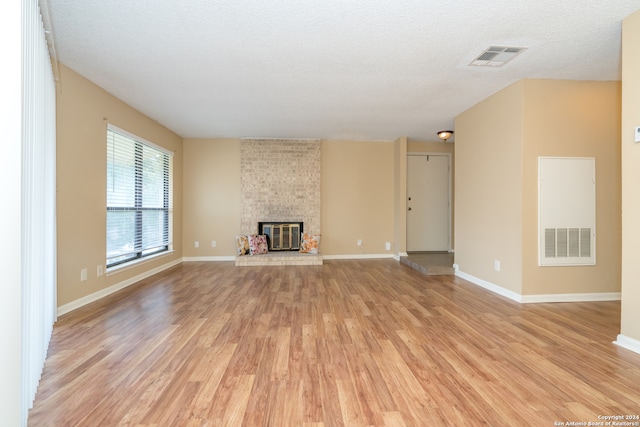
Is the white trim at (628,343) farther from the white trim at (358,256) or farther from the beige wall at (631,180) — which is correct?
the white trim at (358,256)

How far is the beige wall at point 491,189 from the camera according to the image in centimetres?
355

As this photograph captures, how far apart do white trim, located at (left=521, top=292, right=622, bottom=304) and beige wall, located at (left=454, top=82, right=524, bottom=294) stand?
0.17 metres

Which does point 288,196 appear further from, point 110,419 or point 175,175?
point 110,419

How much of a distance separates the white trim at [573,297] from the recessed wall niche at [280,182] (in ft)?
12.9

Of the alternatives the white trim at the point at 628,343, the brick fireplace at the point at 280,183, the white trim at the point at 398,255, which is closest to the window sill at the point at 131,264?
the brick fireplace at the point at 280,183

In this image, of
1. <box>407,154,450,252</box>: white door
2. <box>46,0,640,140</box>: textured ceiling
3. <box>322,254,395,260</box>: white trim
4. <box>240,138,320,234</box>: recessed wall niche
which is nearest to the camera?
<box>46,0,640,140</box>: textured ceiling

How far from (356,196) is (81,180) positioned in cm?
483

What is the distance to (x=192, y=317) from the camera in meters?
2.98

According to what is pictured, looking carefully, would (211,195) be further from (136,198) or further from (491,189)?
(491,189)

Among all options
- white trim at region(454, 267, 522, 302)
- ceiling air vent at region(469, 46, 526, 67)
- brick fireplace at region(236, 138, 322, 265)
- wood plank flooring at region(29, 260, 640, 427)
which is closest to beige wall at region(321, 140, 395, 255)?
brick fireplace at region(236, 138, 322, 265)

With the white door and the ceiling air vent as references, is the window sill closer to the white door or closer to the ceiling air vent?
the ceiling air vent

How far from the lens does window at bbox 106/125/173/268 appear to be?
159 inches

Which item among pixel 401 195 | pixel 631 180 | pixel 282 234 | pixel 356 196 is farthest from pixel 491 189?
pixel 282 234

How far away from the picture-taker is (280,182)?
251 inches
